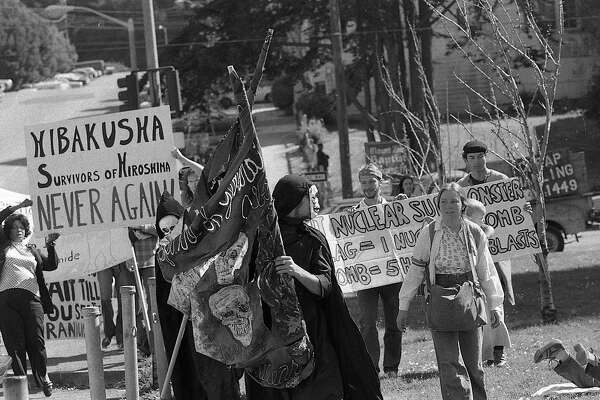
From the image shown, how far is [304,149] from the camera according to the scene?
37.9 m

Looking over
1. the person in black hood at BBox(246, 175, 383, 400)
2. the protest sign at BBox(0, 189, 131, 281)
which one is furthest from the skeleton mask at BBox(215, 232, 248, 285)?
the protest sign at BBox(0, 189, 131, 281)

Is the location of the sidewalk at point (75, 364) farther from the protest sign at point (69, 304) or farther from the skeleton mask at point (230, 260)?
the skeleton mask at point (230, 260)

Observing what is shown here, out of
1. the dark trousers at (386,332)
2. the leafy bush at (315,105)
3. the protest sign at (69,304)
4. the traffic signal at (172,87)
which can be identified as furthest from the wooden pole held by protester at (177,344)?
the leafy bush at (315,105)

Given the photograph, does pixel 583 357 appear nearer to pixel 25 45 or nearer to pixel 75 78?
pixel 75 78

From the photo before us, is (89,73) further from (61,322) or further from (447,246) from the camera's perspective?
(447,246)

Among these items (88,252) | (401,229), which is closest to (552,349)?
(401,229)

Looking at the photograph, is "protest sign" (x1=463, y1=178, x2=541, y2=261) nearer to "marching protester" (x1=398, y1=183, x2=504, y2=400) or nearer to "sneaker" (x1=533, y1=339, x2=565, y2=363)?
"sneaker" (x1=533, y1=339, x2=565, y2=363)

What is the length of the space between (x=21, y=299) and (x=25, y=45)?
79.0 metres

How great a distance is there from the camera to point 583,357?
7926 millimetres

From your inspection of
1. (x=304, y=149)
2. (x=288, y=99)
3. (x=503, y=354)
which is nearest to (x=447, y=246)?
(x=503, y=354)

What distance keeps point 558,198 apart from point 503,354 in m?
11.4

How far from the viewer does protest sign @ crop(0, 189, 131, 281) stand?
11711mm

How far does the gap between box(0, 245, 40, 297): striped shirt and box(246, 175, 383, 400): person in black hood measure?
464cm

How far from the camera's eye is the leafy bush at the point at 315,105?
48.0 metres
